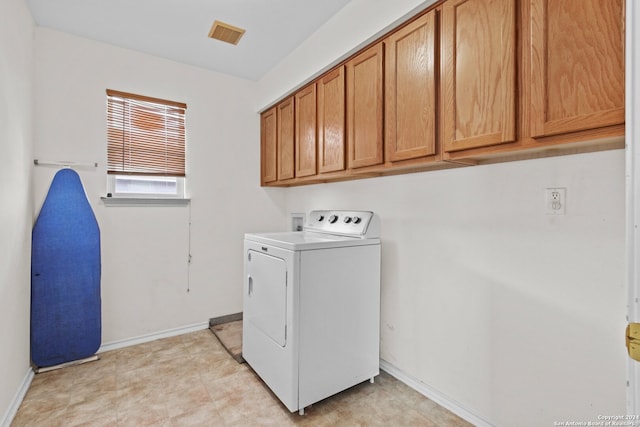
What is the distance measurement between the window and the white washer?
1303 mm

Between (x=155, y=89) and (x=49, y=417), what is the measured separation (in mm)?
2581

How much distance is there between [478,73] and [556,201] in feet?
2.24

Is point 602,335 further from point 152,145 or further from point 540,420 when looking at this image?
point 152,145

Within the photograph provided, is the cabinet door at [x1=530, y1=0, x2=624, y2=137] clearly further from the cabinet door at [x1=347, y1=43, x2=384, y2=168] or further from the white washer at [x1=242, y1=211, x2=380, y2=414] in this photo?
the white washer at [x1=242, y1=211, x2=380, y2=414]

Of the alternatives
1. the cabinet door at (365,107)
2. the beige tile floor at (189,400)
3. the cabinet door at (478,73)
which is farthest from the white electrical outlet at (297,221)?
the cabinet door at (478,73)

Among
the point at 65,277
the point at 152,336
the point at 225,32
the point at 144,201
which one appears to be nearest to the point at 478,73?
the point at 225,32

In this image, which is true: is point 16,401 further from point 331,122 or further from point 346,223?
point 331,122

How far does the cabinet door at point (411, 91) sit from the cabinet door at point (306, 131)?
0.79m

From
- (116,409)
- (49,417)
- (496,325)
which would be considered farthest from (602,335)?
(49,417)

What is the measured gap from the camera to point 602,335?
4.14ft

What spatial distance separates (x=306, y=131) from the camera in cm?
263

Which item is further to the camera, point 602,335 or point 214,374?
point 214,374

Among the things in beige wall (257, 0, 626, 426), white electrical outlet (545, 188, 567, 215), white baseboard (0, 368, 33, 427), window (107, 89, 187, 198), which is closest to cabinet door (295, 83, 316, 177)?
beige wall (257, 0, 626, 426)

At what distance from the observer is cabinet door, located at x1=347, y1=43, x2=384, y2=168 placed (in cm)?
193
